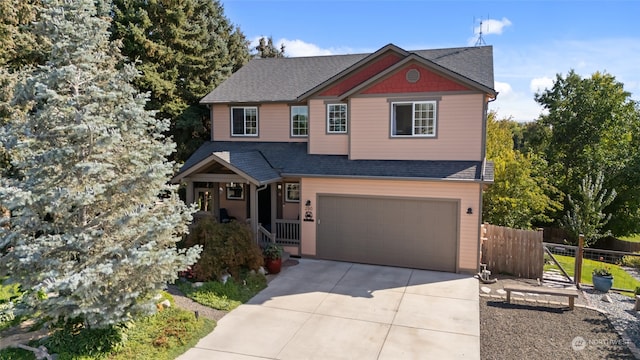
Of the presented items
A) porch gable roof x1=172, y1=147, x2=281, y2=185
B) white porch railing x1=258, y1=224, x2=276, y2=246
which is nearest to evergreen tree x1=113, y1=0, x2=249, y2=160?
porch gable roof x1=172, y1=147, x2=281, y2=185

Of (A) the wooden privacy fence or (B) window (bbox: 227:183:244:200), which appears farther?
(B) window (bbox: 227:183:244:200)

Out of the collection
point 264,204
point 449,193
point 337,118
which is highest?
point 337,118

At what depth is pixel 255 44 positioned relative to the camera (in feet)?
130

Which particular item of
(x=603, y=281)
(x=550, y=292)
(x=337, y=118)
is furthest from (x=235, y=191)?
(x=603, y=281)

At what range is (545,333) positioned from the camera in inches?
336

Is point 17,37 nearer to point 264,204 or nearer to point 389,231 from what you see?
point 264,204

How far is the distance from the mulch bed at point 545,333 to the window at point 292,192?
8218mm

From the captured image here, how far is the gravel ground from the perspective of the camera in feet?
25.4

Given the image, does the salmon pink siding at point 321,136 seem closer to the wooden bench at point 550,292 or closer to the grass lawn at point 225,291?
the grass lawn at point 225,291

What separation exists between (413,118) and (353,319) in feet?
22.8

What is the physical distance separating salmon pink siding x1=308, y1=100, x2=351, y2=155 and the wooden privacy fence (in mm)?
5546

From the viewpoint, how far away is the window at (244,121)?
17172 mm

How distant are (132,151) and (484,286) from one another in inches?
384

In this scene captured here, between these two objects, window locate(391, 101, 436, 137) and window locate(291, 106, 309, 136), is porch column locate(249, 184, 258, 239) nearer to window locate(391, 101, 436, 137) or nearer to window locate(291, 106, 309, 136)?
window locate(291, 106, 309, 136)
